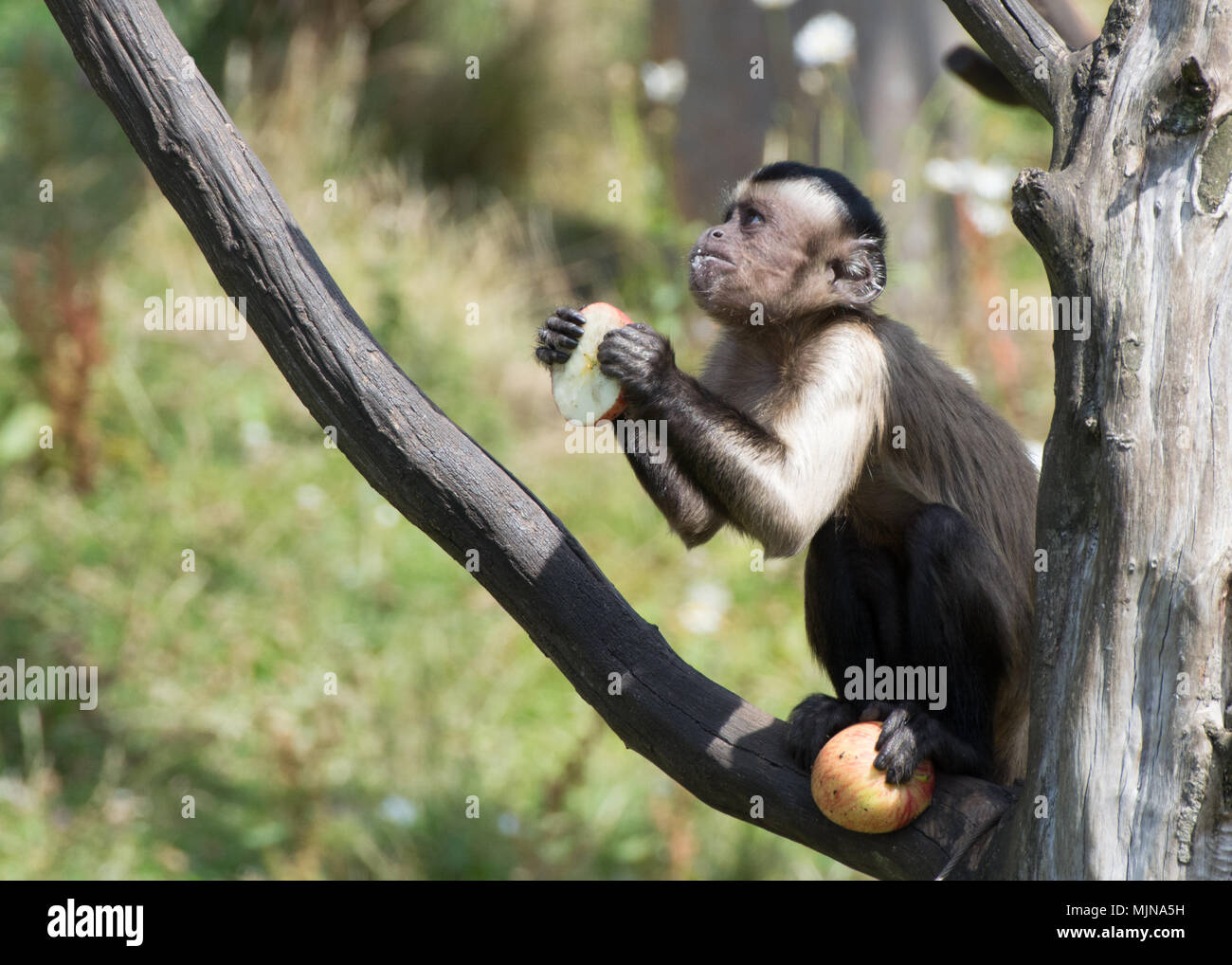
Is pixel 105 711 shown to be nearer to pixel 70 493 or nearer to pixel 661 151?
pixel 70 493

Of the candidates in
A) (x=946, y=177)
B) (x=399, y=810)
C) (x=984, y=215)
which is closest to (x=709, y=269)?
(x=399, y=810)

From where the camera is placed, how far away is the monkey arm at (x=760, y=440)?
401cm

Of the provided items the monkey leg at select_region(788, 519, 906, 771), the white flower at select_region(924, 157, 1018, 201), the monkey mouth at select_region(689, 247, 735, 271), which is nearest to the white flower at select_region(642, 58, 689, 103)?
the white flower at select_region(924, 157, 1018, 201)

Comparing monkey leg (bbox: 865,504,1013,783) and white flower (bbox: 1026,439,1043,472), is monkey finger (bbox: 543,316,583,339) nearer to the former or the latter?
monkey leg (bbox: 865,504,1013,783)

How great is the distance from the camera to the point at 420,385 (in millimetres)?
9984

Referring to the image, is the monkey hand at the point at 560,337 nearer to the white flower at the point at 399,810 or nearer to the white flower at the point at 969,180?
the white flower at the point at 399,810

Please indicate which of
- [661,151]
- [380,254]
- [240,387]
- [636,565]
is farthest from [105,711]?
[661,151]

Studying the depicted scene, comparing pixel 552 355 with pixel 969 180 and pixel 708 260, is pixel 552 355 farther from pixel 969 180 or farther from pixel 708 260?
pixel 969 180

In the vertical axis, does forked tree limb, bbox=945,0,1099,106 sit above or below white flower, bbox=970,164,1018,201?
below

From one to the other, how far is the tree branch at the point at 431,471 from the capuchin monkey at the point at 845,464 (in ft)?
0.75

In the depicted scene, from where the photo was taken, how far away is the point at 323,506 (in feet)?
28.1

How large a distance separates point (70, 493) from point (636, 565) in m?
3.81

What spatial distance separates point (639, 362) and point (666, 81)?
6.13 meters

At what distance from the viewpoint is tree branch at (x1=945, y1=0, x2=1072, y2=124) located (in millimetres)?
3807
